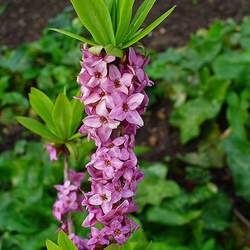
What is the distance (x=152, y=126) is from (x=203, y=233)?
1.08 m

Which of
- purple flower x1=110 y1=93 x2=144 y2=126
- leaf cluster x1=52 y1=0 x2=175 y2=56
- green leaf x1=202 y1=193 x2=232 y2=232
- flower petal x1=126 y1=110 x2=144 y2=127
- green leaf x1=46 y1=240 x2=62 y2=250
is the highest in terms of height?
leaf cluster x1=52 y1=0 x2=175 y2=56

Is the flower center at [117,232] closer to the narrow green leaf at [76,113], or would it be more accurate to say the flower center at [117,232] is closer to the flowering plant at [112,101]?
the flowering plant at [112,101]

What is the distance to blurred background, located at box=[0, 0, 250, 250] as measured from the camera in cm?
300

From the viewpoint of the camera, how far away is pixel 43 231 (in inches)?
112

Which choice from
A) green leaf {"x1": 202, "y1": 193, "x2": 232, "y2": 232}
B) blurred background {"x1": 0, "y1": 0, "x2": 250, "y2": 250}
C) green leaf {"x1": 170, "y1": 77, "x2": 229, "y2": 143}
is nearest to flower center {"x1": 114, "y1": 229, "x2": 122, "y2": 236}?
blurred background {"x1": 0, "y1": 0, "x2": 250, "y2": 250}

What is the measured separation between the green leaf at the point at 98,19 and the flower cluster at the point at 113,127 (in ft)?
0.14

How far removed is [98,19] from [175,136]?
2.69 meters

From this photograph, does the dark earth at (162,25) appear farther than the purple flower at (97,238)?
Yes

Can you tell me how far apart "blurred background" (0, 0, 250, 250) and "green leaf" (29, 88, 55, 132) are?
276 mm

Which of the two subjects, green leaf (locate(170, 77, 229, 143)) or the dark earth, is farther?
the dark earth

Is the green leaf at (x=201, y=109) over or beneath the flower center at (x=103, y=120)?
beneath

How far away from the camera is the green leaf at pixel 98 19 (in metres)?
1.17

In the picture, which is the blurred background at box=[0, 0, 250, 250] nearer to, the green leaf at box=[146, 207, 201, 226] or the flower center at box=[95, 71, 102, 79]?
the green leaf at box=[146, 207, 201, 226]

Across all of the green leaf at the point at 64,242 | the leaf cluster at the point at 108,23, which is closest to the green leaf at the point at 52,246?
→ the green leaf at the point at 64,242
